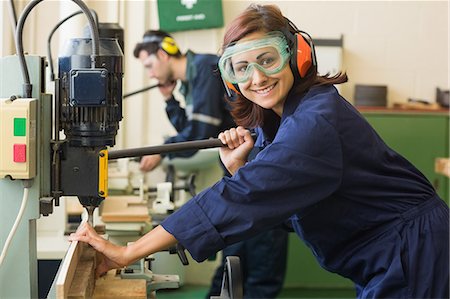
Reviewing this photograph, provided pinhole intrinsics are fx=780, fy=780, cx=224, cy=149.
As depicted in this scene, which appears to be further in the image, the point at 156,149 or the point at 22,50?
the point at 156,149

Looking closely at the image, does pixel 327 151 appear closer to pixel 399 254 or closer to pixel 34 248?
pixel 399 254

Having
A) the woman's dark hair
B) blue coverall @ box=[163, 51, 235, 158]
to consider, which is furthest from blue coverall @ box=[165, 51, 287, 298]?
the woman's dark hair

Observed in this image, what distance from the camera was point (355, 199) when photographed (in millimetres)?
1732

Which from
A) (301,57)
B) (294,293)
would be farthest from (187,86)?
(301,57)

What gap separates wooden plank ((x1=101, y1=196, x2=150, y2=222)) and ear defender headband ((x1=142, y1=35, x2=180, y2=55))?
41.4 inches

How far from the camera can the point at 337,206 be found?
173 centimetres

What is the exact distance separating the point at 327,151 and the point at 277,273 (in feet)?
8.18

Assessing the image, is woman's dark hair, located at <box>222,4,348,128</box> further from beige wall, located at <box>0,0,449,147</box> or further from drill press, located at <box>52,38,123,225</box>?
beige wall, located at <box>0,0,449,147</box>

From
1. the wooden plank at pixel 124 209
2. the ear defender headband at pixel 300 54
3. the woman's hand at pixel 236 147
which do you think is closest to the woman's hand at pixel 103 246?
the woman's hand at pixel 236 147

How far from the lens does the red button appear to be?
1525 millimetres

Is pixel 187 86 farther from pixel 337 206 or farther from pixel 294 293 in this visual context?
pixel 337 206

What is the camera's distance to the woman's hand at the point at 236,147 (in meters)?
1.96

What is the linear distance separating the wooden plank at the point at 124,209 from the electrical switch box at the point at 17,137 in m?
1.02

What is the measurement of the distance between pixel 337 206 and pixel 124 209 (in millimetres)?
1134
